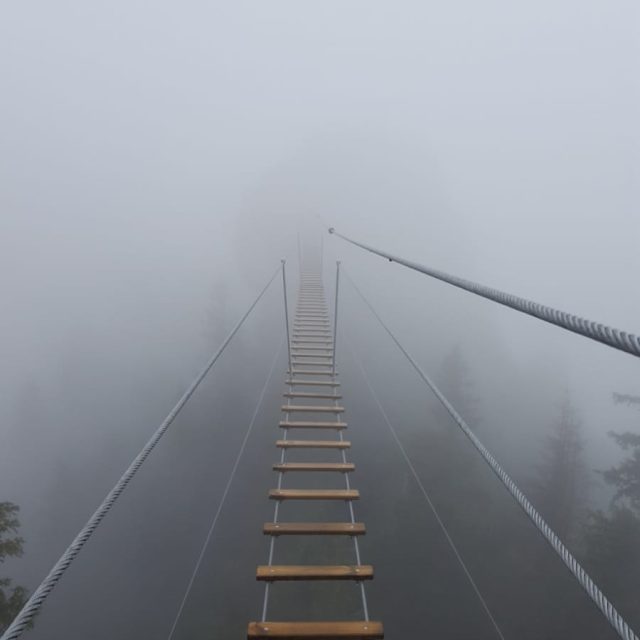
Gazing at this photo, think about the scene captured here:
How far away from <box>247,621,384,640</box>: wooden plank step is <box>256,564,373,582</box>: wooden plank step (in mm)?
244

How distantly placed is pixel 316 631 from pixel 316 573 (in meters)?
0.28

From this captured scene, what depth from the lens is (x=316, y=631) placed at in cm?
202

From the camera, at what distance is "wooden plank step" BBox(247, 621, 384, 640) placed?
199 centimetres

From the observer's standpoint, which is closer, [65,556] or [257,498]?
[65,556]

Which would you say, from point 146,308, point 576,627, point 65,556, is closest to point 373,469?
point 576,627

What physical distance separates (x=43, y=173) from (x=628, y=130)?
26852 centimetres

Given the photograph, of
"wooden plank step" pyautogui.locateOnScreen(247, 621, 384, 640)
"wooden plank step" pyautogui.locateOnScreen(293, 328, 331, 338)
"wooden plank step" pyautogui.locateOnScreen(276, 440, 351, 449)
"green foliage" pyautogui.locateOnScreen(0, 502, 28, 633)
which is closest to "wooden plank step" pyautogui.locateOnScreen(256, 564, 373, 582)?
"wooden plank step" pyautogui.locateOnScreen(247, 621, 384, 640)

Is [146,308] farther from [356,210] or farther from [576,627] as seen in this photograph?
[576,627]

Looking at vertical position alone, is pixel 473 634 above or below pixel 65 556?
below

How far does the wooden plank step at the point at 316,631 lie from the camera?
1.99 metres

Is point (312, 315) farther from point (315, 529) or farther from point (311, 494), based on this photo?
point (315, 529)

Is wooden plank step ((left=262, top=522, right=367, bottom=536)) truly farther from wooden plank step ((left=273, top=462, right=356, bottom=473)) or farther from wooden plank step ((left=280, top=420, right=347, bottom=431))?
wooden plank step ((left=280, top=420, right=347, bottom=431))

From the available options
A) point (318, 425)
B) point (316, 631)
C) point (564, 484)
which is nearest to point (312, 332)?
point (318, 425)

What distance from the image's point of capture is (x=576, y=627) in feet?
49.3
